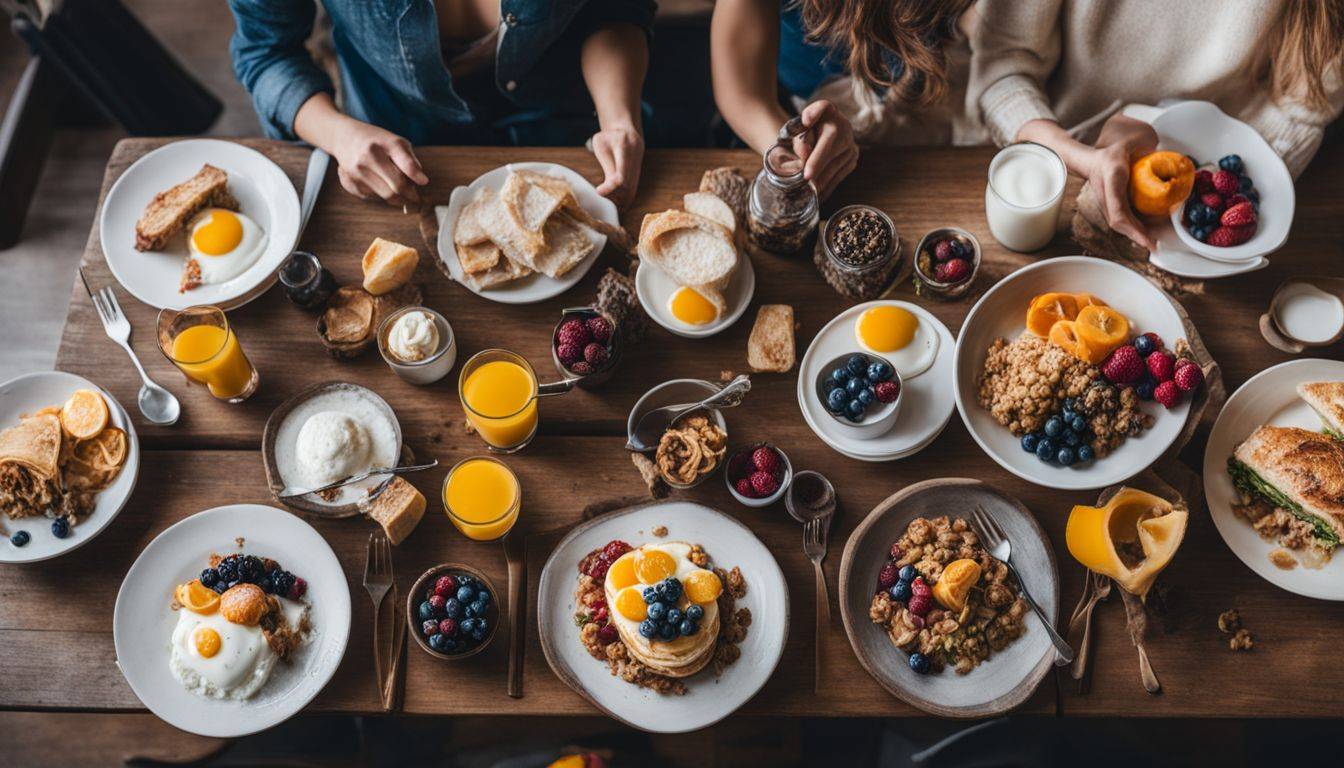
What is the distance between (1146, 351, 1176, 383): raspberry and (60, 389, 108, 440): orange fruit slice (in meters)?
2.19

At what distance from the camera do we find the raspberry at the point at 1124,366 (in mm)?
1736

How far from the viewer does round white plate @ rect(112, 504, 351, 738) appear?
1623 mm

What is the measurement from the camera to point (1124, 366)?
174 centimetres

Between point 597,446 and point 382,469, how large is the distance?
45 centimetres

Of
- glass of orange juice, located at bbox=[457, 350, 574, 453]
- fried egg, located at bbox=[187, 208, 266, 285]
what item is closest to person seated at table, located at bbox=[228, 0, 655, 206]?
fried egg, located at bbox=[187, 208, 266, 285]

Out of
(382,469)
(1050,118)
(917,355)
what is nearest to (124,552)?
(382,469)

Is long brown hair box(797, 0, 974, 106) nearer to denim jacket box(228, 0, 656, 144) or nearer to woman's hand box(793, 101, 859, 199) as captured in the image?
woman's hand box(793, 101, 859, 199)

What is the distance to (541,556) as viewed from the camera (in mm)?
1784

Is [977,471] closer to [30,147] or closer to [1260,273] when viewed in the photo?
[1260,273]

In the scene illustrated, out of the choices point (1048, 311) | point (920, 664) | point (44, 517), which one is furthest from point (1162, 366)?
point (44, 517)

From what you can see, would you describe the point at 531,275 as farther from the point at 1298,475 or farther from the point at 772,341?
the point at 1298,475

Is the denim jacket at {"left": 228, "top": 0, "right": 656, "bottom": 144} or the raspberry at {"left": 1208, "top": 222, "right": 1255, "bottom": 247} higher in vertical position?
the denim jacket at {"left": 228, "top": 0, "right": 656, "bottom": 144}

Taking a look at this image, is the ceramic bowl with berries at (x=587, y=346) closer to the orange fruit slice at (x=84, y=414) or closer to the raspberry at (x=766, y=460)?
the raspberry at (x=766, y=460)

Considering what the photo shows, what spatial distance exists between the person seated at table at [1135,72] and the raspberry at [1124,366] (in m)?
0.30
